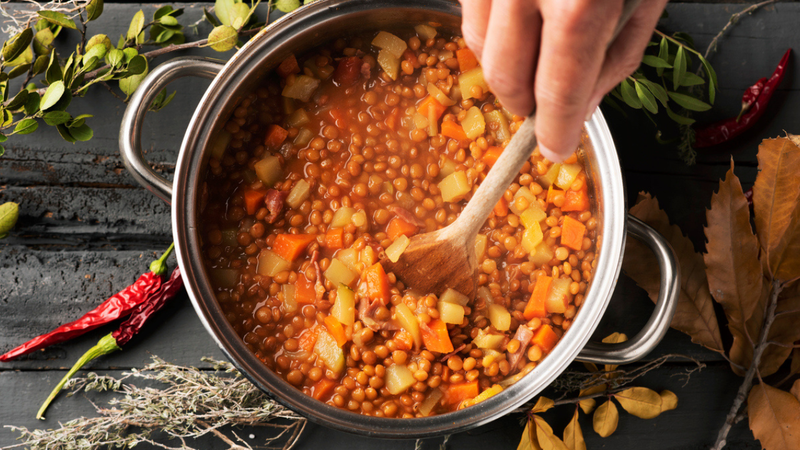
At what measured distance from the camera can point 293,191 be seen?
2240mm

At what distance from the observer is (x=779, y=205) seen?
214 centimetres

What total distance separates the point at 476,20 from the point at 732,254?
1.87 m

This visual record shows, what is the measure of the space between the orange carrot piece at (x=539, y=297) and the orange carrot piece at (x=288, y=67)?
147cm

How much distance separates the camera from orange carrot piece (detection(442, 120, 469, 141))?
2270 millimetres

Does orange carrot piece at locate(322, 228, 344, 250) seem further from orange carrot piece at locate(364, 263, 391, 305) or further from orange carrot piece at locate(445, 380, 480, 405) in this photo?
orange carrot piece at locate(445, 380, 480, 405)

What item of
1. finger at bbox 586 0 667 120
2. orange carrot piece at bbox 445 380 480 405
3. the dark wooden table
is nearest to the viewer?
finger at bbox 586 0 667 120

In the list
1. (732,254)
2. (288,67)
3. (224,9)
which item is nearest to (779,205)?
(732,254)

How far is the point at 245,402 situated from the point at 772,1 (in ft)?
11.3

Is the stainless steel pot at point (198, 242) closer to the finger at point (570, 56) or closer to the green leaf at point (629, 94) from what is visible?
the green leaf at point (629, 94)

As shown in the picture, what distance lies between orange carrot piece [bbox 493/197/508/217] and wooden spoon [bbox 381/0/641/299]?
0.27 m

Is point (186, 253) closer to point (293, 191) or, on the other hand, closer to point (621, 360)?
point (293, 191)

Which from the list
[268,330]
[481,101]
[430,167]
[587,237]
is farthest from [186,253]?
[587,237]

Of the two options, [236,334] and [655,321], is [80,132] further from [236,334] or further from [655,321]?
[655,321]

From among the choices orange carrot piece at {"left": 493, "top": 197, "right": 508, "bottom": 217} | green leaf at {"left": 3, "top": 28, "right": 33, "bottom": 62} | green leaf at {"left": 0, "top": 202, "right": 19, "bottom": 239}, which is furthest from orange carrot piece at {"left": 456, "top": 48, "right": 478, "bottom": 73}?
green leaf at {"left": 0, "top": 202, "right": 19, "bottom": 239}
